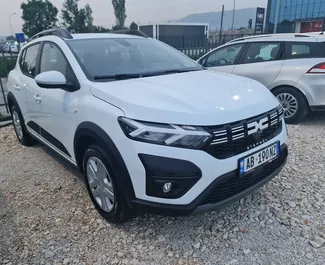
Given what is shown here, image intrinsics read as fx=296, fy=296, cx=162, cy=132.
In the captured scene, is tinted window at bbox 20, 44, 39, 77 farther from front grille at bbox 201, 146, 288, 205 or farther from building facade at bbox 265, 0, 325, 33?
building facade at bbox 265, 0, 325, 33

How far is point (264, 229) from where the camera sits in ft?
8.18

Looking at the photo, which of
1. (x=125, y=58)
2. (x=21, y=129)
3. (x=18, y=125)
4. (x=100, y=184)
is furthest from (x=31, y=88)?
(x=100, y=184)

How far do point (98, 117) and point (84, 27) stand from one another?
35.3m

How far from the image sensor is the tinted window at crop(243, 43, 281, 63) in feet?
17.9

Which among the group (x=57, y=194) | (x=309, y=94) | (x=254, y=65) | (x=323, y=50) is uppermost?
(x=323, y=50)

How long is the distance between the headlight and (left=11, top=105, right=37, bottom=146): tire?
2842 mm

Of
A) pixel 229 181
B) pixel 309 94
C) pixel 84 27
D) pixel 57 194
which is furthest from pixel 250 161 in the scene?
pixel 84 27

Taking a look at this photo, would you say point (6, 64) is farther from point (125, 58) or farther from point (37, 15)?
point (37, 15)

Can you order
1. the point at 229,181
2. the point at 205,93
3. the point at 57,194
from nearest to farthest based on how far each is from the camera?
the point at 229,181
the point at 205,93
the point at 57,194

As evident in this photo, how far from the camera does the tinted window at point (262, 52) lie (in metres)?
5.45

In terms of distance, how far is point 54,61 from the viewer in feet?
10.4

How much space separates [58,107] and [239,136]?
70.5 inches

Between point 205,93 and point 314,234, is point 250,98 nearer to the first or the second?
point 205,93

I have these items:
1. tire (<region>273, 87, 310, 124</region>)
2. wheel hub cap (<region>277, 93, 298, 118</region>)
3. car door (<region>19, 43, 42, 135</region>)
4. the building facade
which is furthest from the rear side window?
the building facade
